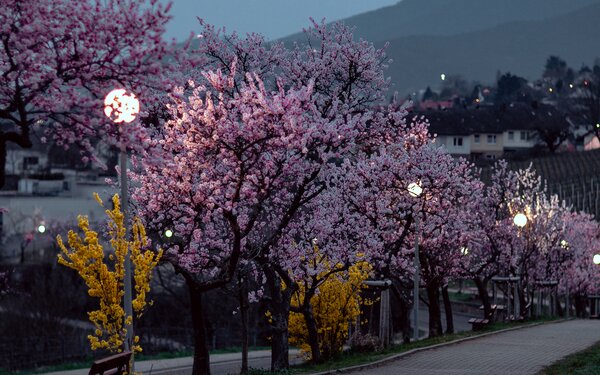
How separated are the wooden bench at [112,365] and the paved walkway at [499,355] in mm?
6652

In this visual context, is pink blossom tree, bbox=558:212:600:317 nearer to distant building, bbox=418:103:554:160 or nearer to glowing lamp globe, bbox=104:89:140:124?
glowing lamp globe, bbox=104:89:140:124

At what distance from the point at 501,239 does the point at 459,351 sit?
21748 mm

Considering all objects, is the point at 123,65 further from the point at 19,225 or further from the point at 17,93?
the point at 19,225

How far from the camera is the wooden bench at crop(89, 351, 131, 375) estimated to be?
15.5m

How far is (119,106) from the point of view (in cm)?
1491

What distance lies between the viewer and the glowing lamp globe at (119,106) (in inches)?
580

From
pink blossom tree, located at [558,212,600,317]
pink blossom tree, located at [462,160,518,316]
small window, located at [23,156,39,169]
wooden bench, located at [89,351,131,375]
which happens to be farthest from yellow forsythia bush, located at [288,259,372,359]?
small window, located at [23,156,39,169]

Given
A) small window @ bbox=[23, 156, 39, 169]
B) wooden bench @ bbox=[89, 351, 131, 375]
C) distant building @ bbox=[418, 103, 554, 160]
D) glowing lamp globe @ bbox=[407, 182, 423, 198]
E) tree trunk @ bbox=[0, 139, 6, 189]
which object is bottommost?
wooden bench @ bbox=[89, 351, 131, 375]

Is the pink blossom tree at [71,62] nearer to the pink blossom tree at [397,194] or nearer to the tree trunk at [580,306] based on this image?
the pink blossom tree at [397,194]

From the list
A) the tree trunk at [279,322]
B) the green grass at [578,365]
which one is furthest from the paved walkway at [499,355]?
the tree trunk at [279,322]

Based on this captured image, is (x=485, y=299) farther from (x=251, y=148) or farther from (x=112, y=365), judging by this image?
(x=112, y=365)

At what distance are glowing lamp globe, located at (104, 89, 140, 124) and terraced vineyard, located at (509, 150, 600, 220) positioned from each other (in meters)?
73.7

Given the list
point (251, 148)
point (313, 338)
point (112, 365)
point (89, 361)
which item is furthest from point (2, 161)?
point (89, 361)

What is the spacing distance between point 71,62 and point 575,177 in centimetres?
8990
